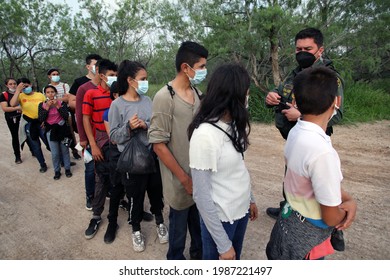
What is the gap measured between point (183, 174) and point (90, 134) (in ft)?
4.86

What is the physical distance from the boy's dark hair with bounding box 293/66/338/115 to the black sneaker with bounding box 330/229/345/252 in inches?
27.6

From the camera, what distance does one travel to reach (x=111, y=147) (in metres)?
2.58

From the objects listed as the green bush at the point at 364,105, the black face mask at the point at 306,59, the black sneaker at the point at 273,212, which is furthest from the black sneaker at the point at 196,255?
the green bush at the point at 364,105

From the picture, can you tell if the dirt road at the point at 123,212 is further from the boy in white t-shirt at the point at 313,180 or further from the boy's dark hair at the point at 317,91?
the boy's dark hair at the point at 317,91

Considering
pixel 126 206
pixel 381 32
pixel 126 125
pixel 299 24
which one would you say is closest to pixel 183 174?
pixel 126 125

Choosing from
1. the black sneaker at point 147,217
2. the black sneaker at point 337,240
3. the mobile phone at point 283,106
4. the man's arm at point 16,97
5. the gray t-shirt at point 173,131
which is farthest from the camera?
the man's arm at point 16,97

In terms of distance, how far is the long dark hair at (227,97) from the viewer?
4.37 ft

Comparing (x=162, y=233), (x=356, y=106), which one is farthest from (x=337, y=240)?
(x=356, y=106)

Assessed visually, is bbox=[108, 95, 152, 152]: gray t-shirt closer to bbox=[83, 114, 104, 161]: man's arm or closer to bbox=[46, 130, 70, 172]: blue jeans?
bbox=[83, 114, 104, 161]: man's arm

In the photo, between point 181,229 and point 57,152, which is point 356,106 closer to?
point 181,229

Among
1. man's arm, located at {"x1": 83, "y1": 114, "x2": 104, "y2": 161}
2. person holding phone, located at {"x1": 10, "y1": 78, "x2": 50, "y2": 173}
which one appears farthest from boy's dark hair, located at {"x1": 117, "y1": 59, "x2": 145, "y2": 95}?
person holding phone, located at {"x1": 10, "y1": 78, "x2": 50, "y2": 173}

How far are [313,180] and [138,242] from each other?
188cm

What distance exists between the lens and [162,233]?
2635 millimetres

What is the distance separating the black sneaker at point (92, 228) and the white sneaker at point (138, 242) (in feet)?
1.75
